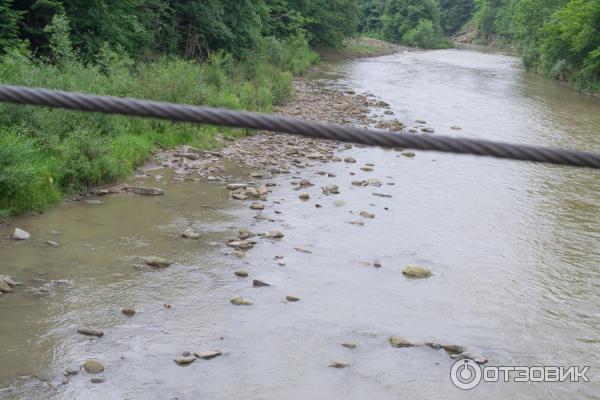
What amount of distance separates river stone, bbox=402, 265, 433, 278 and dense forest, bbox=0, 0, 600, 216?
5528mm

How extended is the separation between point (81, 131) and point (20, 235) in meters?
2.80

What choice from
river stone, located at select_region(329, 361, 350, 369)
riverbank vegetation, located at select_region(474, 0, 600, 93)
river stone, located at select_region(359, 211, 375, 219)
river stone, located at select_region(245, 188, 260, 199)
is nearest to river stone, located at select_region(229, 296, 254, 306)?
river stone, located at select_region(329, 361, 350, 369)

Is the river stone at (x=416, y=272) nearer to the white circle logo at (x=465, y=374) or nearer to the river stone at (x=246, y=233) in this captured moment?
the white circle logo at (x=465, y=374)

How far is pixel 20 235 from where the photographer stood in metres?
8.94

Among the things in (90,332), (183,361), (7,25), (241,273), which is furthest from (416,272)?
(7,25)

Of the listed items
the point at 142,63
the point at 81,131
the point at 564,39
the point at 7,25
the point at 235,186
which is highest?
the point at 564,39

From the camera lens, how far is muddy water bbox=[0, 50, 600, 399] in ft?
21.0

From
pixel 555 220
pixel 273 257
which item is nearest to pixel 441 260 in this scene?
pixel 273 257

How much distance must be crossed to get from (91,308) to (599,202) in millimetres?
10403

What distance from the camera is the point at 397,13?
7788 centimetres

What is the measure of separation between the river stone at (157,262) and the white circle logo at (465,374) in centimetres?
391

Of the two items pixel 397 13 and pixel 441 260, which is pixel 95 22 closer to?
pixel 441 260

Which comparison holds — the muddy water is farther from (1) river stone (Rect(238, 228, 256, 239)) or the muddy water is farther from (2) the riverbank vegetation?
(2) the riverbank vegetation

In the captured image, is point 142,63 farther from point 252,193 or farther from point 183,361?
point 183,361
